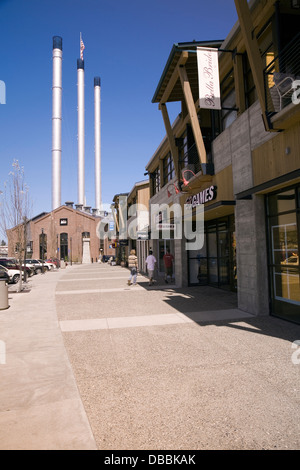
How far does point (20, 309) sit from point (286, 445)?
979 centimetres

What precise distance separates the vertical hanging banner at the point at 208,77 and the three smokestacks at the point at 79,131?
77.8 m

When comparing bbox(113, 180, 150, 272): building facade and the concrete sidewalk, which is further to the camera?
bbox(113, 180, 150, 272): building facade

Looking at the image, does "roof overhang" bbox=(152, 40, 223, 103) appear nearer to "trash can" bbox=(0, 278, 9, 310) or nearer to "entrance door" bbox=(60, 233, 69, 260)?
"trash can" bbox=(0, 278, 9, 310)

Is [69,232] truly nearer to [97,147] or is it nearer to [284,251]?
[97,147]

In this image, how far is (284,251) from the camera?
8.24 meters

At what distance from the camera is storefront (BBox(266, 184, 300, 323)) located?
7.75 m

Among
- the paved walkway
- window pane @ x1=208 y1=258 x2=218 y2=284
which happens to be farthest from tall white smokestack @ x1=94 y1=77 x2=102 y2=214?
the paved walkway

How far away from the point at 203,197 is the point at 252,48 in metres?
5.57

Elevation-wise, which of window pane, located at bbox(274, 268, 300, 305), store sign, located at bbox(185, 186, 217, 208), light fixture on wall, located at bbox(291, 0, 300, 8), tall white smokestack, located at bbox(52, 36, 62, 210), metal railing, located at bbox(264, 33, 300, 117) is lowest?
window pane, located at bbox(274, 268, 300, 305)

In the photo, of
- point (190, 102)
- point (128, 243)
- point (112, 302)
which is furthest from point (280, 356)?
point (128, 243)

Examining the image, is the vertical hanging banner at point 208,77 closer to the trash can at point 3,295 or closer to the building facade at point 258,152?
the building facade at point 258,152

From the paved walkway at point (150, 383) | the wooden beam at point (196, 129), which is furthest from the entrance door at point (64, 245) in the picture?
the paved walkway at point (150, 383)

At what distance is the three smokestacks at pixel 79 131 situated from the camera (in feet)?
275

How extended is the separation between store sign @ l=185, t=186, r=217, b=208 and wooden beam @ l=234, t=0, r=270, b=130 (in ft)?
13.8
